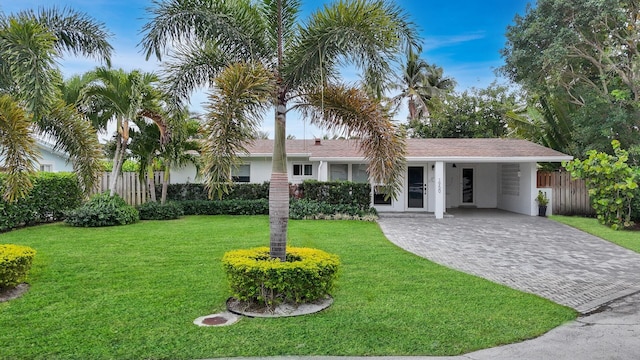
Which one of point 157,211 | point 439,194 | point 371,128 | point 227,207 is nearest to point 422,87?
point 439,194

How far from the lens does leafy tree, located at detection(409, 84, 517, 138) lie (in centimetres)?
2853

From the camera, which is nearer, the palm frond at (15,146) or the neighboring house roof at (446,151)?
the palm frond at (15,146)

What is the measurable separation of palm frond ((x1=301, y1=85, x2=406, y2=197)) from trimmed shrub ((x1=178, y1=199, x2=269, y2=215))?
454 inches

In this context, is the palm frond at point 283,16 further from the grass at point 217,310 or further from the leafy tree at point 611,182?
the leafy tree at point 611,182

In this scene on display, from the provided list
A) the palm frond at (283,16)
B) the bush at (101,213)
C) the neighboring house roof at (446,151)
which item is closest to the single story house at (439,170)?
the neighboring house roof at (446,151)

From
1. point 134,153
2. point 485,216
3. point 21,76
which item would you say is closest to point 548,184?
point 485,216

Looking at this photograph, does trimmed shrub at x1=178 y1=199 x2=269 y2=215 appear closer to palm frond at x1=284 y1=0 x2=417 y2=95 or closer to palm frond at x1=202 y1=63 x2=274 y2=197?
palm frond at x1=284 y1=0 x2=417 y2=95

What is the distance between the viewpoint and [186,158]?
1631 cm

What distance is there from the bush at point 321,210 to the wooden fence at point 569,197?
8.10 m

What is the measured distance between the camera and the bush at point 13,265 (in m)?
5.71

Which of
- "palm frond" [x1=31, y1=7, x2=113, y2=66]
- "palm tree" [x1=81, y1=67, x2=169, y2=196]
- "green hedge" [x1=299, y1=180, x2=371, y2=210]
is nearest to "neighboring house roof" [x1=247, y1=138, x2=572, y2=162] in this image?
"green hedge" [x1=299, y1=180, x2=371, y2=210]

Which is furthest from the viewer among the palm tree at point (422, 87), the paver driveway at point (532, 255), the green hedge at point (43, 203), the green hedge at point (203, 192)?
the palm tree at point (422, 87)

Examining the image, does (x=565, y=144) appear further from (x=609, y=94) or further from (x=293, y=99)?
(x=293, y=99)

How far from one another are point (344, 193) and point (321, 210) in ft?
3.94
